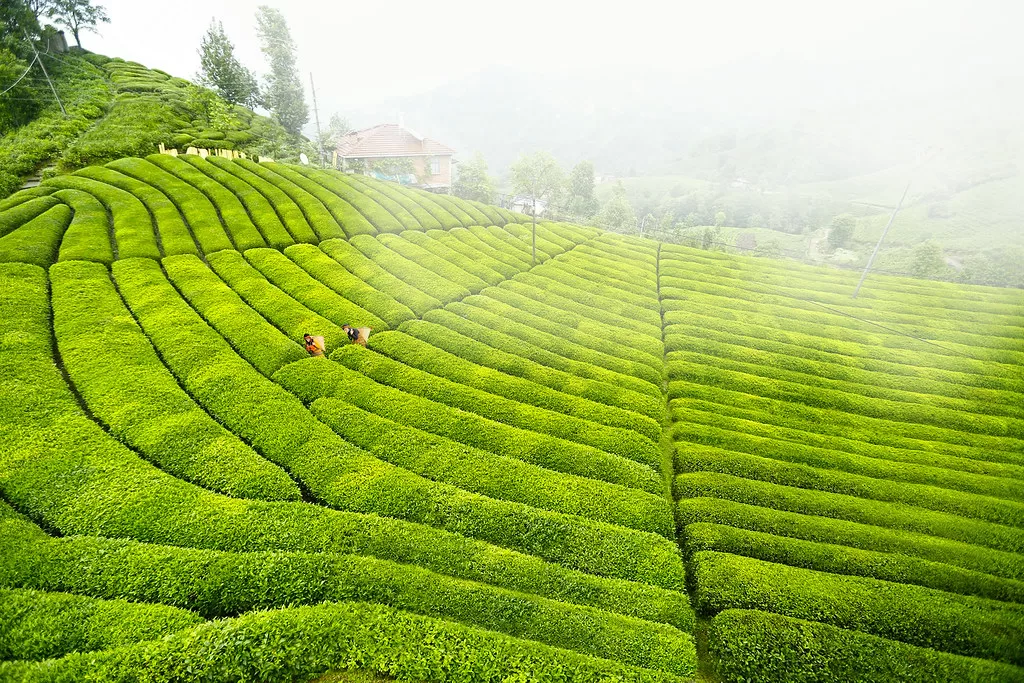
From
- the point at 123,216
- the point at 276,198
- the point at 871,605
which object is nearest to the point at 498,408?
the point at 871,605

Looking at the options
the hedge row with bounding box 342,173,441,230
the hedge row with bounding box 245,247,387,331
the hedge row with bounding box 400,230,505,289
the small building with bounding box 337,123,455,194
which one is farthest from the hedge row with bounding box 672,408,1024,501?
the small building with bounding box 337,123,455,194

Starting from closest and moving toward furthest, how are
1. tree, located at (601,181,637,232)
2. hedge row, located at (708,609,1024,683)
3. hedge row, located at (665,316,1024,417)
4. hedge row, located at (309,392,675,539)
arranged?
hedge row, located at (708,609,1024,683) < hedge row, located at (309,392,675,539) < hedge row, located at (665,316,1024,417) < tree, located at (601,181,637,232)

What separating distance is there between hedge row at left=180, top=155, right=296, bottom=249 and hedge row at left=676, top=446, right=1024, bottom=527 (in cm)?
2456

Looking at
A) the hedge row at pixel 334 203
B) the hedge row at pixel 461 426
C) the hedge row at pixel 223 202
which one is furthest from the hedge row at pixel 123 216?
the hedge row at pixel 461 426

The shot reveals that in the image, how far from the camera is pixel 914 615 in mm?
10188

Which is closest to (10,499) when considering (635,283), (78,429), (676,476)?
(78,429)

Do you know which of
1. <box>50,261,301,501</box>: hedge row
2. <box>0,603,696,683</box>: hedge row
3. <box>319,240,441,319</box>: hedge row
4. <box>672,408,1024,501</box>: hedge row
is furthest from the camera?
<box>319,240,441,319</box>: hedge row

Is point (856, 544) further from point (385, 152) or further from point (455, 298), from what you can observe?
point (385, 152)

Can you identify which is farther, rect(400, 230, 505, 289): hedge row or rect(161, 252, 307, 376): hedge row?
rect(400, 230, 505, 289): hedge row

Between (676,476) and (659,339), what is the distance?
37.5ft

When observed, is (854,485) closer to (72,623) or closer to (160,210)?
(72,623)

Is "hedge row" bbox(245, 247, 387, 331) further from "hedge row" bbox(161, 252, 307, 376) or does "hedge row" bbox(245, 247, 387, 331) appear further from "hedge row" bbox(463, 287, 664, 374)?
"hedge row" bbox(463, 287, 664, 374)

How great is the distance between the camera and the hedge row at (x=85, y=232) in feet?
63.9

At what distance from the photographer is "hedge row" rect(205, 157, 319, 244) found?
2701 centimetres
